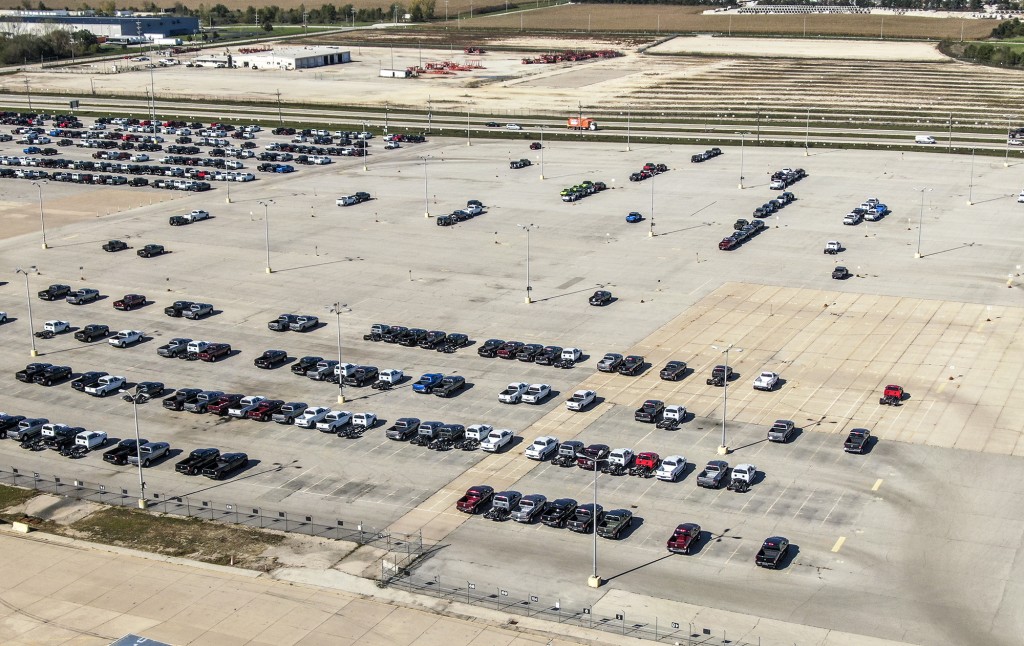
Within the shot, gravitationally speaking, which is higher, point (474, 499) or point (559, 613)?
point (474, 499)

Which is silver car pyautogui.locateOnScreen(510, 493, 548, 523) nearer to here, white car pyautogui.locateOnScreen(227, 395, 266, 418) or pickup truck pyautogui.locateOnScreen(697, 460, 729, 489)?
pickup truck pyautogui.locateOnScreen(697, 460, 729, 489)

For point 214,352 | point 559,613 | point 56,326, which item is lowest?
point 559,613

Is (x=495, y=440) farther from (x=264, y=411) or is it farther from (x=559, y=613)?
(x=559, y=613)

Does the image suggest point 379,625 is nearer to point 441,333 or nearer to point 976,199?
point 441,333


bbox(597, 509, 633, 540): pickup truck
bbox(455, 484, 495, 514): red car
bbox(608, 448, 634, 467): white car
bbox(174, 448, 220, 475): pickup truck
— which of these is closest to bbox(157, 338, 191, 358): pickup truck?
bbox(174, 448, 220, 475): pickup truck

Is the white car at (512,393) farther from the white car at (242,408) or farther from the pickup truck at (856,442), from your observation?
the pickup truck at (856,442)

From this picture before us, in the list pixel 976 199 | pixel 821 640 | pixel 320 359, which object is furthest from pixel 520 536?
pixel 976 199

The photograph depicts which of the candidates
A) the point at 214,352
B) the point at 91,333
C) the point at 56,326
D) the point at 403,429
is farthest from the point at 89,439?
the point at 56,326
